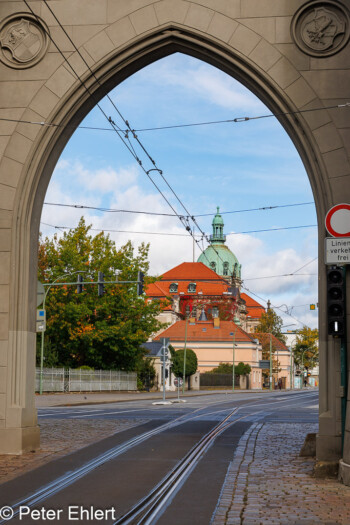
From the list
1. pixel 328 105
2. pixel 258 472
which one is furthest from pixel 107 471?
pixel 328 105

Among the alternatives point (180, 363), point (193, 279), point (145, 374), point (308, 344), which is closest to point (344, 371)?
point (145, 374)

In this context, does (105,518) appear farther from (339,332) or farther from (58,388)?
(58,388)

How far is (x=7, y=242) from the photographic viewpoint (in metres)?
12.3

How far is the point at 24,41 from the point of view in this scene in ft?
41.2

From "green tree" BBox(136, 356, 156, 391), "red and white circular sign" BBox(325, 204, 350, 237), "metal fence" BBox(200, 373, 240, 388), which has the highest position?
"red and white circular sign" BBox(325, 204, 350, 237)

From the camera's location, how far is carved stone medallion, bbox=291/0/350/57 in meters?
11.6

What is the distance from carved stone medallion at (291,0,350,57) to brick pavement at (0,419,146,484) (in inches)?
287

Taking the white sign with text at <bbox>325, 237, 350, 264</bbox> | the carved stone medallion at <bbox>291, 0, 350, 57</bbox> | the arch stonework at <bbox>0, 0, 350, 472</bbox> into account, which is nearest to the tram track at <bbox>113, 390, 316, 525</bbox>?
the arch stonework at <bbox>0, 0, 350, 472</bbox>

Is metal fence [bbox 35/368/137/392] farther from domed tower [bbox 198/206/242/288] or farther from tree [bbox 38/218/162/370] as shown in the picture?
domed tower [bbox 198/206/242/288]

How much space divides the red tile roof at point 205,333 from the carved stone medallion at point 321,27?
87021 millimetres

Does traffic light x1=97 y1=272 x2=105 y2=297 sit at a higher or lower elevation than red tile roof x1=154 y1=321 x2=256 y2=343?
higher

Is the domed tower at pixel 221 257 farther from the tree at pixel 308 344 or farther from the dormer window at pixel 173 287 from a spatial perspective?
the tree at pixel 308 344

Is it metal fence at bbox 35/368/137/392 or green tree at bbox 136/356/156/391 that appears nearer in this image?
metal fence at bbox 35/368/137/392

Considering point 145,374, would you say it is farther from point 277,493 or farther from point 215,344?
point 277,493
